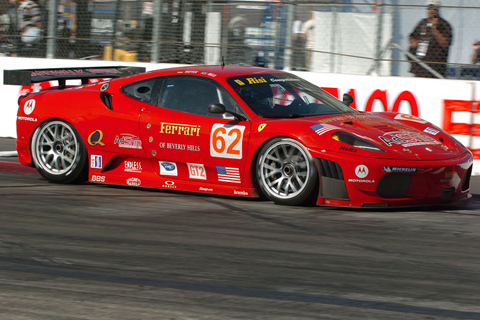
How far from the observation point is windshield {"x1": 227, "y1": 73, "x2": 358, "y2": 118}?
714 centimetres

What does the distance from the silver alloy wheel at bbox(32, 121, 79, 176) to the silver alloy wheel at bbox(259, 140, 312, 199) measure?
2.04 metres

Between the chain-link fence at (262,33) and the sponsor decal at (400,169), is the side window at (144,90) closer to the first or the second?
the chain-link fence at (262,33)

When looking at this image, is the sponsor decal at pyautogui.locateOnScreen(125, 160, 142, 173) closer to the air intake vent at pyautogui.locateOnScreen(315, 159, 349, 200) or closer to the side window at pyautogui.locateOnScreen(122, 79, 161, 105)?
the side window at pyautogui.locateOnScreen(122, 79, 161, 105)

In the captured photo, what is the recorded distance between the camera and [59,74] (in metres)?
8.38

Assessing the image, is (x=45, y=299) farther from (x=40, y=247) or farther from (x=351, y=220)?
(x=351, y=220)

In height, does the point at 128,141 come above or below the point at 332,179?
above

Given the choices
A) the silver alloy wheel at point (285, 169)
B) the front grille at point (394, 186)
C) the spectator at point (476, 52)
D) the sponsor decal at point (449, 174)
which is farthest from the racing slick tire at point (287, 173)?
the spectator at point (476, 52)

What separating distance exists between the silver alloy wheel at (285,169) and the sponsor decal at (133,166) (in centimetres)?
131

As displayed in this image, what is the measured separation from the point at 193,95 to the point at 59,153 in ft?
4.99

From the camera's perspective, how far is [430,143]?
22.3 ft

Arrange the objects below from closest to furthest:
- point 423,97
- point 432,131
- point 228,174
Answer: point 228,174, point 432,131, point 423,97

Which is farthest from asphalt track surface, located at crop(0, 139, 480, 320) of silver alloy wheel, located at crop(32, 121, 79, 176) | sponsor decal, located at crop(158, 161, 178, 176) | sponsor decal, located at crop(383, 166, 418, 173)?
silver alloy wheel, located at crop(32, 121, 79, 176)

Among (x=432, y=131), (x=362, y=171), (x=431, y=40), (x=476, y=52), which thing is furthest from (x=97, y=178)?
(x=476, y=52)

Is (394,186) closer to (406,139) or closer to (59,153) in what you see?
(406,139)
